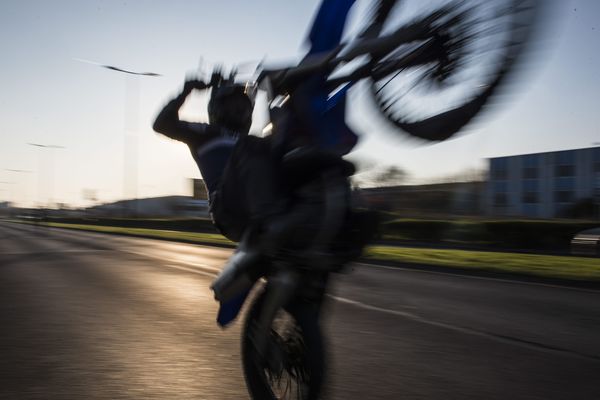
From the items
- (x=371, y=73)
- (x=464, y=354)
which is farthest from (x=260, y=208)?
(x=464, y=354)

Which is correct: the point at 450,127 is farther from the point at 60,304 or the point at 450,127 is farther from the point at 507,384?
the point at 60,304

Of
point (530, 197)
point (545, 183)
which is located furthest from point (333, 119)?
point (530, 197)

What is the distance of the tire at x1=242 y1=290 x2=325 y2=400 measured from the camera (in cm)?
261

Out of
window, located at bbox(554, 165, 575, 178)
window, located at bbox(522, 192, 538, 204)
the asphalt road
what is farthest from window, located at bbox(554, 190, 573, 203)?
the asphalt road

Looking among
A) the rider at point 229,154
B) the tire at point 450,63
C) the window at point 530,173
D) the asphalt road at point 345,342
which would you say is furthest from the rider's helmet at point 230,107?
the window at point 530,173

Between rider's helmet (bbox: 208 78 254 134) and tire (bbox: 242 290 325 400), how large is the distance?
2.80ft

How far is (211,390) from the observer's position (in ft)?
12.3

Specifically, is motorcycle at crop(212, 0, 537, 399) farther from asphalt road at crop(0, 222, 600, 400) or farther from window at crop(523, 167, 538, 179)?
window at crop(523, 167, 538, 179)

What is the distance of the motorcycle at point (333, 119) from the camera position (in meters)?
2.26

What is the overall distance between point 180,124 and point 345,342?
116 inches

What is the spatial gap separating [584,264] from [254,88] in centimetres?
1363

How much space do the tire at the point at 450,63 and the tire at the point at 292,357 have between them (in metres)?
0.97

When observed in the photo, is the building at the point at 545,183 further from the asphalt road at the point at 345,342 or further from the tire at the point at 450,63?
the tire at the point at 450,63

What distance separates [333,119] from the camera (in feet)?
8.50
